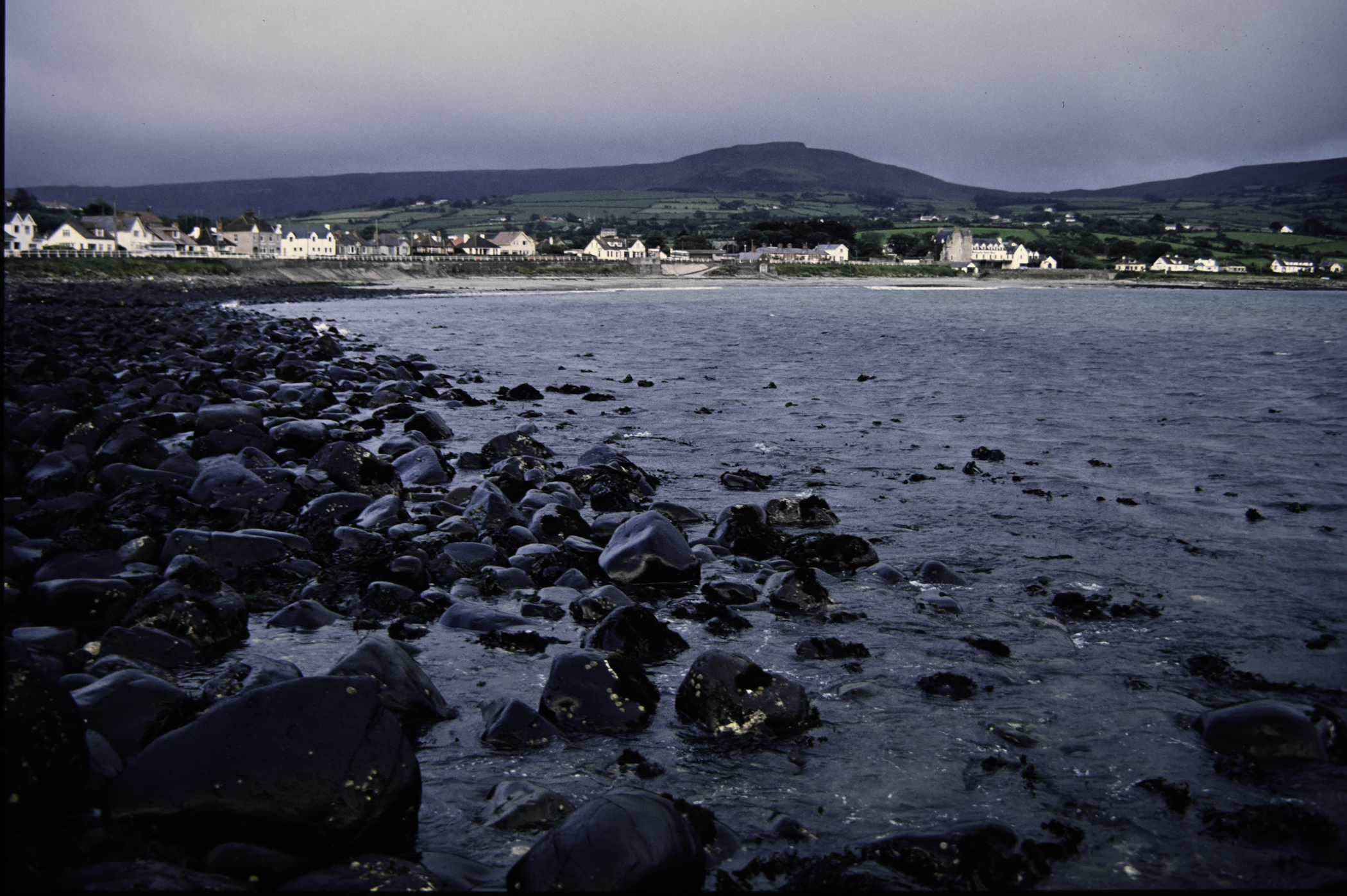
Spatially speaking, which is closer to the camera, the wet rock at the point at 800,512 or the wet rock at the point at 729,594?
the wet rock at the point at 729,594

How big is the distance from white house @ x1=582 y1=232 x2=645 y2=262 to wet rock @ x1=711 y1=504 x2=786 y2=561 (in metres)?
157

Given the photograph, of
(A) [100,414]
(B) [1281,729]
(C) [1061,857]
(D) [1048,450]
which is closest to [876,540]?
(B) [1281,729]

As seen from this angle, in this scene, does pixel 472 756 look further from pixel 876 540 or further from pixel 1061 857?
pixel 876 540

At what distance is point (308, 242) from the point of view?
161 meters

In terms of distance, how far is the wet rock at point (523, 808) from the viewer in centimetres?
482

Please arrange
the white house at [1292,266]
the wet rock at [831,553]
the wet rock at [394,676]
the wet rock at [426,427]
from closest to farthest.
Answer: the wet rock at [394,676] → the wet rock at [831,553] → the wet rock at [426,427] → the white house at [1292,266]

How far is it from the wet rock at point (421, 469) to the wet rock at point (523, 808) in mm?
7762

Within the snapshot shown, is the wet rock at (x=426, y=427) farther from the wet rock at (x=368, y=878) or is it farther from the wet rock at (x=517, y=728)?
the wet rock at (x=368, y=878)

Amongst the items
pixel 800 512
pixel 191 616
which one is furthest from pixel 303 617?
pixel 800 512

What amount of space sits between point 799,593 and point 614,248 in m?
181

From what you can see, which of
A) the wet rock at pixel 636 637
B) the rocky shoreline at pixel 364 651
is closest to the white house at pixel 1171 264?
the rocky shoreline at pixel 364 651

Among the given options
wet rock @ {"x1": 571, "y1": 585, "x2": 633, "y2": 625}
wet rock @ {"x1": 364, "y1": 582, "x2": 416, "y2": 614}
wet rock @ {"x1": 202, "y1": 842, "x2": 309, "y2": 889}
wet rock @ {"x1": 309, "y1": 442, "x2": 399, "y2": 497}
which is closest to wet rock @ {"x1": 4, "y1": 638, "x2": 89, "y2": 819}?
wet rock @ {"x1": 202, "y1": 842, "x2": 309, "y2": 889}

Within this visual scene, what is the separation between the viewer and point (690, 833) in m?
4.38

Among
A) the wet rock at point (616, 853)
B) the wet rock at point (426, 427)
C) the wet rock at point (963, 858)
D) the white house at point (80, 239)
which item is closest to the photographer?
the wet rock at point (616, 853)
